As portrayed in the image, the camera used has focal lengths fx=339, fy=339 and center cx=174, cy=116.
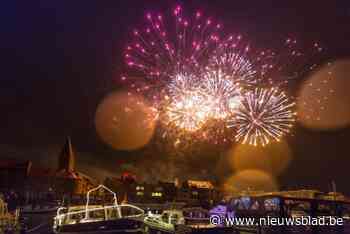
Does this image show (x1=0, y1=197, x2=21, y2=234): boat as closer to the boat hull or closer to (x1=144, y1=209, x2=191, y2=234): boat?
the boat hull

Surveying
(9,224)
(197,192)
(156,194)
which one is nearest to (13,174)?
(156,194)

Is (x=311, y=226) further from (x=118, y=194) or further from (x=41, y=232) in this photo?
(x=118, y=194)

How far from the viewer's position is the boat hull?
2753 cm

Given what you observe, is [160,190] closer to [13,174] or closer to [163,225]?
[13,174]

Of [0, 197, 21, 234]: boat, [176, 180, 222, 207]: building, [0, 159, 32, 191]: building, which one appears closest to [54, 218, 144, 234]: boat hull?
[0, 197, 21, 234]: boat

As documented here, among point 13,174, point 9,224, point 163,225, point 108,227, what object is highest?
point 13,174

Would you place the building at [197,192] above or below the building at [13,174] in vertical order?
below

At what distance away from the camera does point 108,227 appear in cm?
2756

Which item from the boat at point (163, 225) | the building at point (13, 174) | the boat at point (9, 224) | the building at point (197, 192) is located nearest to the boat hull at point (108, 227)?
the boat at point (163, 225)

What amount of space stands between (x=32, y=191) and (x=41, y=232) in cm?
6027

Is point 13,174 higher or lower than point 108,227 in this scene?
higher

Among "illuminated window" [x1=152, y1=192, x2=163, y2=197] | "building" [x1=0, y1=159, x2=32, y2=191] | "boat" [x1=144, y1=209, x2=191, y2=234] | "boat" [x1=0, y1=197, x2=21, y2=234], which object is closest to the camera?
"boat" [x1=144, y1=209, x2=191, y2=234]

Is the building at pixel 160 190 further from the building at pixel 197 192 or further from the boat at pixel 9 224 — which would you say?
the boat at pixel 9 224

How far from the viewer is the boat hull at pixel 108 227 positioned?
27531 mm
